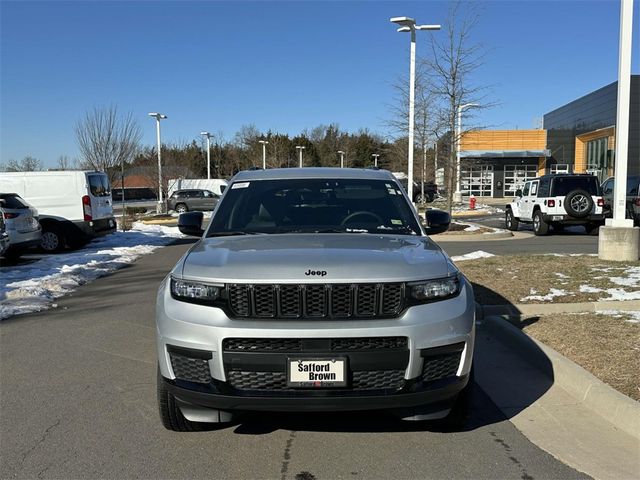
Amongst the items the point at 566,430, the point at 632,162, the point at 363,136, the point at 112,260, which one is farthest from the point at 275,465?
the point at 363,136

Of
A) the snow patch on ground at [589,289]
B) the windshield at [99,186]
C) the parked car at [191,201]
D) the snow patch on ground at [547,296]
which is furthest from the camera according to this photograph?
the parked car at [191,201]

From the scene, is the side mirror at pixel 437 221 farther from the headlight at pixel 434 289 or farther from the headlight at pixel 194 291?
the headlight at pixel 194 291

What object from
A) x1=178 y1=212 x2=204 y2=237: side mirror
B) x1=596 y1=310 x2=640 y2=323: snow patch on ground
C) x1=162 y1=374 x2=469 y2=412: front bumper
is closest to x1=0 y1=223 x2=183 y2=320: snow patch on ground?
x1=178 y1=212 x2=204 y2=237: side mirror

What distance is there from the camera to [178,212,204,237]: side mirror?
17.0 ft

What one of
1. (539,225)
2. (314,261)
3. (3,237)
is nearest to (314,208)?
(314,261)

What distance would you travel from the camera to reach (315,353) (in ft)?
10.7

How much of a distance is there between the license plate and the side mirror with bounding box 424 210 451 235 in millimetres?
2279

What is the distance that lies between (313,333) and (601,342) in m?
3.41

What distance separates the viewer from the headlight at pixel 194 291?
11.2ft

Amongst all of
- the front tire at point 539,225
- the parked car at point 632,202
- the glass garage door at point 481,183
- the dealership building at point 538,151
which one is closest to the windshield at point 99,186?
the front tire at point 539,225

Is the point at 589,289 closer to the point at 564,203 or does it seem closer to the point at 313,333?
the point at 313,333

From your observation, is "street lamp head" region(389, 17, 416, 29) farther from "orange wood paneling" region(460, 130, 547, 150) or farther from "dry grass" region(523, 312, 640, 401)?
"orange wood paneling" region(460, 130, 547, 150)

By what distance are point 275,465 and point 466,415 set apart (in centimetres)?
135

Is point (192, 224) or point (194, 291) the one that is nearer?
point (194, 291)
